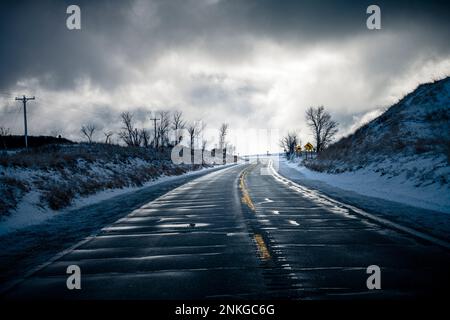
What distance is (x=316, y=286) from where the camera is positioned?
396 cm

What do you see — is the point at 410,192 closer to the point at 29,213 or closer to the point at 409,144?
the point at 409,144

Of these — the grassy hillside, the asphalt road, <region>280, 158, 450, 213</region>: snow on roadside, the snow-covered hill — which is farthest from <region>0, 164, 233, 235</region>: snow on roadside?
the snow-covered hill

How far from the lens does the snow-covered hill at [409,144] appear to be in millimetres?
15375

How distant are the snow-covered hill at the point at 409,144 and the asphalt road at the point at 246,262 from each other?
25.3ft

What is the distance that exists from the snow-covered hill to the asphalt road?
25.3 feet

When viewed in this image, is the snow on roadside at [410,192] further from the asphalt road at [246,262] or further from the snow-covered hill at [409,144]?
the asphalt road at [246,262]

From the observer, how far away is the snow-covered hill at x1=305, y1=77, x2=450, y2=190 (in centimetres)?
1538

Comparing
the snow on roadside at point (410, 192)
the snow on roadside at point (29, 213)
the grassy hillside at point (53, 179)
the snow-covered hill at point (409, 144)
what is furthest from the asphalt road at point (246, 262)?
the snow-covered hill at point (409, 144)

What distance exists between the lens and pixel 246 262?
502 centimetres

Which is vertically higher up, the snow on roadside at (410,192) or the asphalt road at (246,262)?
the snow on roadside at (410,192)

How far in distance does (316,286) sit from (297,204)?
7783 millimetres

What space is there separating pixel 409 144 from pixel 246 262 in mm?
21350

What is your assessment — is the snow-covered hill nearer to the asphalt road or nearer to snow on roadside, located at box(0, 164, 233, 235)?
the asphalt road

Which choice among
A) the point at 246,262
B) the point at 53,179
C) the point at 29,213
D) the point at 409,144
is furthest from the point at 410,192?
the point at 53,179
